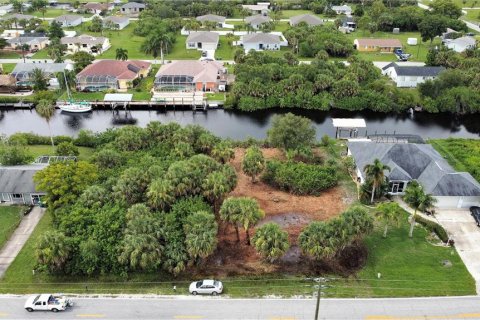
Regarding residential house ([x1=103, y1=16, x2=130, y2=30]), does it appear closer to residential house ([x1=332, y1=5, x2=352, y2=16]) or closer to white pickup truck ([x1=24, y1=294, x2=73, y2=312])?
residential house ([x1=332, y1=5, x2=352, y2=16])

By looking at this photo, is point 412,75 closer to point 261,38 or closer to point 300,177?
point 261,38

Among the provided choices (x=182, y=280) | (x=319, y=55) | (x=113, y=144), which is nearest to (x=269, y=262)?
(x=182, y=280)

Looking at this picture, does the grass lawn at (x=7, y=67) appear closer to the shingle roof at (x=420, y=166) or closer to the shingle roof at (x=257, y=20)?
the shingle roof at (x=257, y=20)

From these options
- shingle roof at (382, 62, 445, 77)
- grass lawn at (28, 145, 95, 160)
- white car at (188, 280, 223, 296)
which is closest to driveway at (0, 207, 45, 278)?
grass lawn at (28, 145, 95, 160)

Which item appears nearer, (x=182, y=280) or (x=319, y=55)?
(x=182, y=280)

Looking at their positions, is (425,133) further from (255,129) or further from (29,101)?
(29,101)

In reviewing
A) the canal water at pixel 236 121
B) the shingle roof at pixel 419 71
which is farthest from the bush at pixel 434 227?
the shingle roof at pixel 419 71
